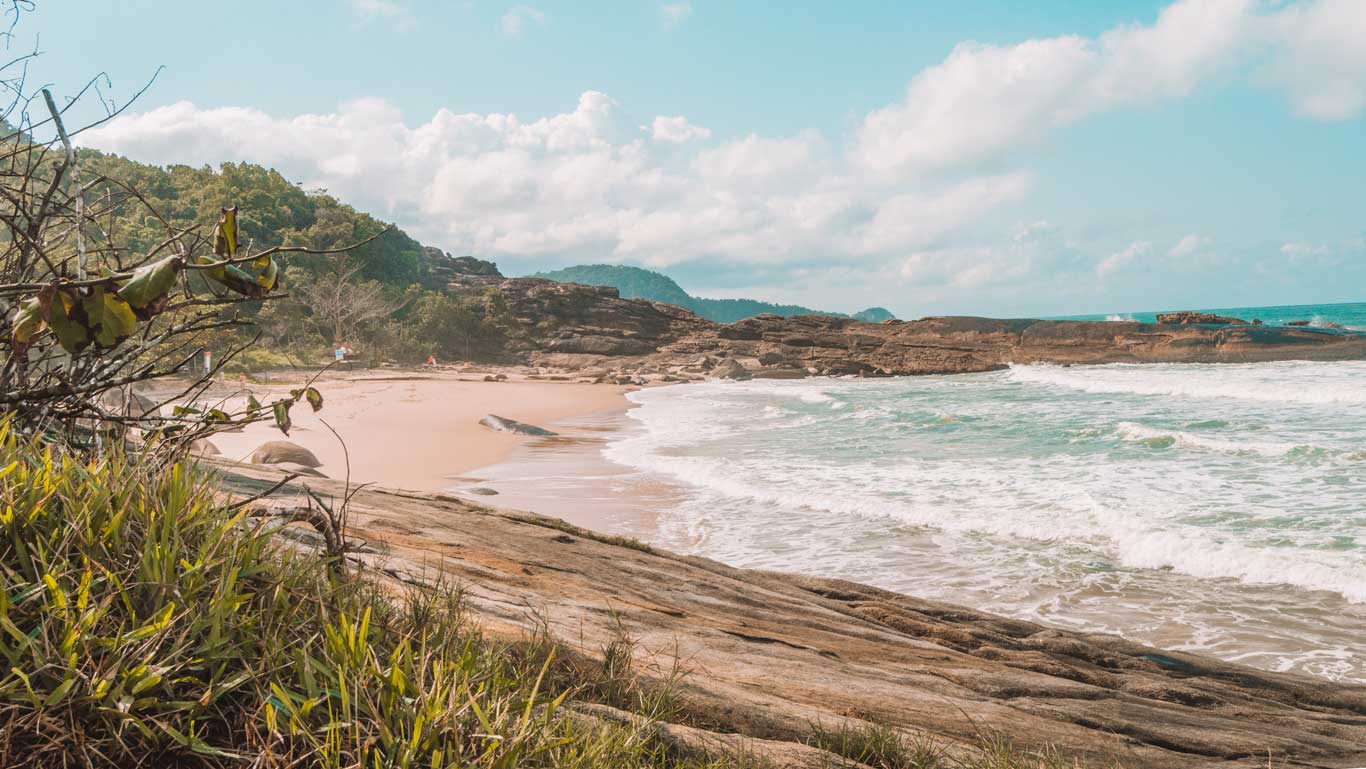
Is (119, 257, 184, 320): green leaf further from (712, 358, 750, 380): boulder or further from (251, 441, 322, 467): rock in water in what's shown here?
(712, 358, 750, 380): boulder

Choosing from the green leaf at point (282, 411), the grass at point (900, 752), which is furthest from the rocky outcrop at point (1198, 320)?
the green leaf at point (282, 411)

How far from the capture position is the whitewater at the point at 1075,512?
679 centimetres

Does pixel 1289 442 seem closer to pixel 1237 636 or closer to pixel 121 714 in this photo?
pixel 1237 636

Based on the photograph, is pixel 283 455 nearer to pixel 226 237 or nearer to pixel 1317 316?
pixel 226 237

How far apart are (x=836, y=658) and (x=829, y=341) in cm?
5376

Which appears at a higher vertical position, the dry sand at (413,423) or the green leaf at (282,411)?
the green leaf at (282,411)

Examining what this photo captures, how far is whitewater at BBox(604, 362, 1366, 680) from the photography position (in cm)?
679

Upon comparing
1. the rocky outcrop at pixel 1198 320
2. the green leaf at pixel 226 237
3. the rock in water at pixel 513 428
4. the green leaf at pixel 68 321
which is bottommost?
the rock in water at pixel 513 428

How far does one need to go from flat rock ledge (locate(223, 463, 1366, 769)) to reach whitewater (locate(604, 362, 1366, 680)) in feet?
5.00

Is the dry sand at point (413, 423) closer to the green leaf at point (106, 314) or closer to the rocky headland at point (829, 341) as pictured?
the green leaf at point (106, 314)

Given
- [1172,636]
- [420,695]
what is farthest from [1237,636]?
[420,695]

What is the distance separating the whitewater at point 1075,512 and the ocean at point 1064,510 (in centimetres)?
3

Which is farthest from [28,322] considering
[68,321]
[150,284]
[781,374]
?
[781,374]

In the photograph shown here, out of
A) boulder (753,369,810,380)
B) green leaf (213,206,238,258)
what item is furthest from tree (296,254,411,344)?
green leaf (213,206,238,258)
